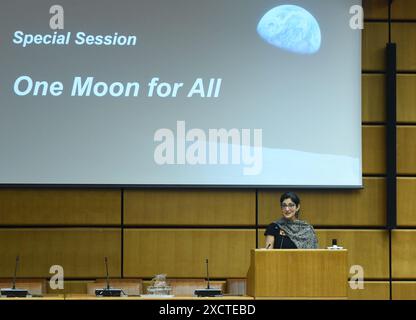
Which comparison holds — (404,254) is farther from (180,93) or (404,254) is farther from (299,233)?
(180,93)

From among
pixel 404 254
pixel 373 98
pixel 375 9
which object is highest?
pixel 375 9

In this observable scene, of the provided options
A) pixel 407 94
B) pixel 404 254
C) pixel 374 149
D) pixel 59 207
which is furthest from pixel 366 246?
pixel 59 207

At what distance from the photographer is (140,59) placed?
303 inches

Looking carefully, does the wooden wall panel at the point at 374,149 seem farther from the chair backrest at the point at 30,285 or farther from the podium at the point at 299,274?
the chair backrest at the point at 30,285

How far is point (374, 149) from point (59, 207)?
3.18 m

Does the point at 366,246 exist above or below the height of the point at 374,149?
below

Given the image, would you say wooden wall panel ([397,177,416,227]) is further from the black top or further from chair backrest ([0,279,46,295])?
chair backrest ([0,279,46,295])

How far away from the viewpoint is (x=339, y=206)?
7.82 metres

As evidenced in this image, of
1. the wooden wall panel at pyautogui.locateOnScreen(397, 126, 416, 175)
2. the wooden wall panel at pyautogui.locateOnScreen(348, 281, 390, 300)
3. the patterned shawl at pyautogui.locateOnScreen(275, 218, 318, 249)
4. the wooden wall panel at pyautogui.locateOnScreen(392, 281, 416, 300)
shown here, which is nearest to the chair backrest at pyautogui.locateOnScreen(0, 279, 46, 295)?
the patterned shawl at pyautogui.locateOnScreen(275, 218, 318, 249)

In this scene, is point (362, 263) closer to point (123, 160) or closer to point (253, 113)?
point (253, 113)

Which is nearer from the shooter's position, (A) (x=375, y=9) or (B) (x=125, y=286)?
(B) (x=125, y=286)

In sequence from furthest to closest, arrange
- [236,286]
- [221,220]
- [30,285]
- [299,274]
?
[221,220] → [236,286] → [30,285] → [299,274]
